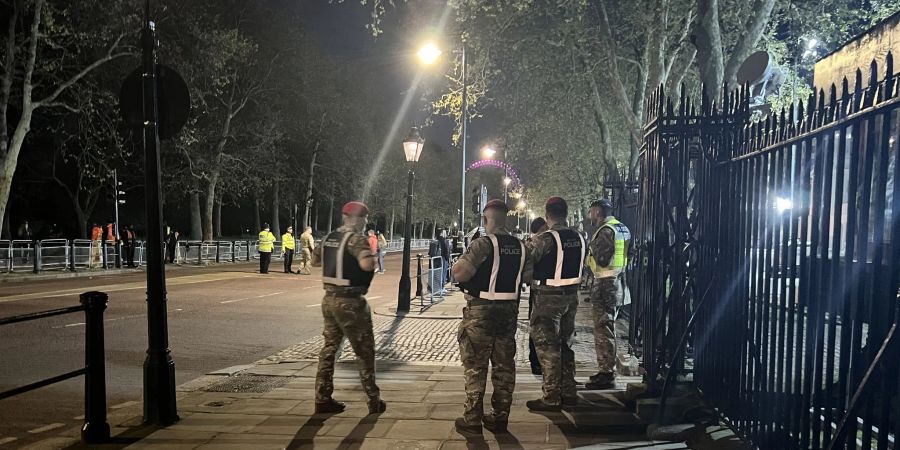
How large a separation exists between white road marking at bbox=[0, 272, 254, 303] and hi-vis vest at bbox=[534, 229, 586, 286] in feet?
42.5

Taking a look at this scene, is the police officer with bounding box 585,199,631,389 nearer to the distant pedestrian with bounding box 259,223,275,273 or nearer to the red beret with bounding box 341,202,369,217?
the red beret with bounding box 341,202,369,217

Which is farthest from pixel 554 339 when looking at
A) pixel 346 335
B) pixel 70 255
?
pixel 70 255

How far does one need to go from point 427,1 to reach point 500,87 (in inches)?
189

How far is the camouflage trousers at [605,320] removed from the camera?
21.2 feet

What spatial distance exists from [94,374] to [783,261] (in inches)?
193

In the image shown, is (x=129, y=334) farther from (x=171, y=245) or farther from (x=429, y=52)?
(x=171, y=245)

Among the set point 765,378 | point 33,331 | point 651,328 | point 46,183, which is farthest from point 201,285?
point 46,183

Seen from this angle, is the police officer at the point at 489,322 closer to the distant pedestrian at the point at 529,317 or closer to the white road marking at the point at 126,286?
the distant pedestrian at the point at 529,317

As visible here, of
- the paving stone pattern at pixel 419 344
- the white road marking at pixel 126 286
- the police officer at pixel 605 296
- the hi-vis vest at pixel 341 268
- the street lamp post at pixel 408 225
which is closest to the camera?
the hi-vis vest at pixel 341 268

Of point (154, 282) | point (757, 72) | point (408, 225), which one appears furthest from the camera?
point (408, 225)

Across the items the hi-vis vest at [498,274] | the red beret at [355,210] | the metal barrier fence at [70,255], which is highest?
the red beret at [355,210]

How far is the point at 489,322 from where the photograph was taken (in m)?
4.98

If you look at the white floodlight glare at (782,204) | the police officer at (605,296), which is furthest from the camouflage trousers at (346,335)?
the white floodlight glare at (782,204)

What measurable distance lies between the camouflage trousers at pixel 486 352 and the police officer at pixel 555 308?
700 mm
